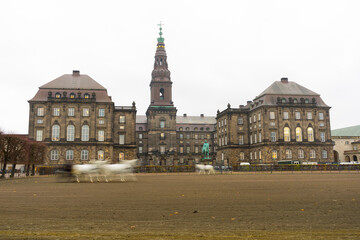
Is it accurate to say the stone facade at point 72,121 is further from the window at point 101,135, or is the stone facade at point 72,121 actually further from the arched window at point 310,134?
the arched window at point 310,134

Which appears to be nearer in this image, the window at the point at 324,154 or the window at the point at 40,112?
the window at the point at 40,112

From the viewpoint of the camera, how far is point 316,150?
3022 inches

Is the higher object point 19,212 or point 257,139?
point 257,139

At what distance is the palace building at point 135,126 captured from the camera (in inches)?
2721

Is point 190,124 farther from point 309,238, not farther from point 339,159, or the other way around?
point 309,238

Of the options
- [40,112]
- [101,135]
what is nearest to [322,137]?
[101,135]

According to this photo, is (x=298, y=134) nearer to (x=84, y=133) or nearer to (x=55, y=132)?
(x=84, y=133)

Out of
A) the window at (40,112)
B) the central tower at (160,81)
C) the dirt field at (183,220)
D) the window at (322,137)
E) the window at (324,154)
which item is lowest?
the dirt field at (183,220)

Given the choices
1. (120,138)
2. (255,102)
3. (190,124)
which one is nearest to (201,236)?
(120,138)

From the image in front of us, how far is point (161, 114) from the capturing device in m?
102

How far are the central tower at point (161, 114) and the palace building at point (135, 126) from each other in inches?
237

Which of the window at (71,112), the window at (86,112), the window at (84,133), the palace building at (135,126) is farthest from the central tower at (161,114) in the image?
the window at (71,112)

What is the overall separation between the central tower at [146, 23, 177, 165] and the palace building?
6.01 metres

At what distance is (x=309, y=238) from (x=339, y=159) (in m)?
103
